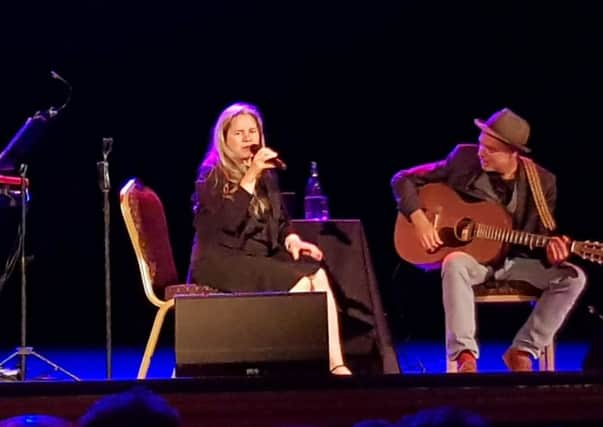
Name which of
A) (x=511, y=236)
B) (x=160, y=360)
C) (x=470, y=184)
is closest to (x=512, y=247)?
(x=511, y=236)

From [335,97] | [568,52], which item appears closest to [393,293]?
[335,97]

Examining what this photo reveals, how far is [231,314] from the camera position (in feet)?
13.3

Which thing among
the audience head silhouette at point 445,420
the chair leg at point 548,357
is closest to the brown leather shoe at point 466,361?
the chair leg at point 548,357

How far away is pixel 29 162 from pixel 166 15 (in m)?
A: 1.30

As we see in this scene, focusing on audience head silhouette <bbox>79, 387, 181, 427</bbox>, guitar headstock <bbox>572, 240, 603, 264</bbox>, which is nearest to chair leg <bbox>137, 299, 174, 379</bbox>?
guitar headstock <bbox>572, 240, 603, 264</bbox>

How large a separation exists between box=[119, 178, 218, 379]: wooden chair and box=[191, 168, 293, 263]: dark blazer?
16 centimetres

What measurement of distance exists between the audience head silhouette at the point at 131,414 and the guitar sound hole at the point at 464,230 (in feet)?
11.5

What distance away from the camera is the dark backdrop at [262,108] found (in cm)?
690

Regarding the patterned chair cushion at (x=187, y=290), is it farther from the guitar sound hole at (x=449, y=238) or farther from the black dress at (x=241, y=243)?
the guitar sound hole at (x=449, y=238)

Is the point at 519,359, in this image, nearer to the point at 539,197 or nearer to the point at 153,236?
the point at 539,197

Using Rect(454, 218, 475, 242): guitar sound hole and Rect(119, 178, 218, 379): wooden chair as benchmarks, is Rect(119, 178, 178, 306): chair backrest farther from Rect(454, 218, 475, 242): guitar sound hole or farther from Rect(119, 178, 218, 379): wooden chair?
Rect(454, 218, 475, 242): guitar sound hole

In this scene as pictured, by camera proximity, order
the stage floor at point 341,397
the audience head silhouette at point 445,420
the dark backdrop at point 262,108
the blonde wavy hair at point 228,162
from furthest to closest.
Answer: the dark backdrop at point 262,108, the blonde wavy hair at point 228,162, the stage floor at point 341,397, the audience head silhouette at point 445,420

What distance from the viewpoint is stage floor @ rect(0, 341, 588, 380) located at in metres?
5.31

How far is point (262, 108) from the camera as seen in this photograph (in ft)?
22.9
